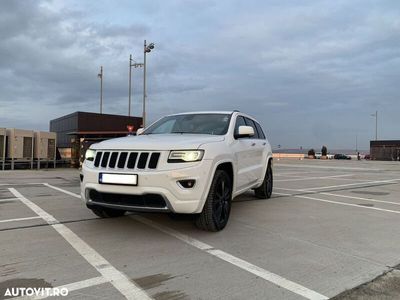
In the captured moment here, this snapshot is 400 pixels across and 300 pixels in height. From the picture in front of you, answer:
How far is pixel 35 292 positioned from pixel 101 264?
34.4 inches

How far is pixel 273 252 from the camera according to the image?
A: 502 cm

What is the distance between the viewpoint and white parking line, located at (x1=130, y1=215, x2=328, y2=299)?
3.81m

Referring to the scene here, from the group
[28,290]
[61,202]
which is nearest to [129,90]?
[61,202]

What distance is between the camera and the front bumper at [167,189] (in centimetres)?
510

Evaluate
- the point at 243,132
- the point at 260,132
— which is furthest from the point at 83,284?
the point at 260,132

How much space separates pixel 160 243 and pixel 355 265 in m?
2.35

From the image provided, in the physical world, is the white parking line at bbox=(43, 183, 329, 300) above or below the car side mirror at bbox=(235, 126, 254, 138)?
below

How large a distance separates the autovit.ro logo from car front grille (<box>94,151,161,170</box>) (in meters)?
1.95

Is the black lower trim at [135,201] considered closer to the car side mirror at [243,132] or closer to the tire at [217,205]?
the tire at [217,205]

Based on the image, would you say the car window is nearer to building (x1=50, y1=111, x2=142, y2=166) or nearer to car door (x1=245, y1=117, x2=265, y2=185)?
car door (x1=245, y1=117, x2=265, y2=185)

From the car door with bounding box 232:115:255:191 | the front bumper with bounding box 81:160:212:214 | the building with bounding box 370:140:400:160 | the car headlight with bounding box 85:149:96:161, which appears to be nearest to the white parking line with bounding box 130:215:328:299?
the front bumper with bounding box 81:160:212:214

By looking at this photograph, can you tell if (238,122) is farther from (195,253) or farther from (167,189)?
(195,253)

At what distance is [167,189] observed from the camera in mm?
5098

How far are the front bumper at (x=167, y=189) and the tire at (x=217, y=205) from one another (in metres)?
0.24
